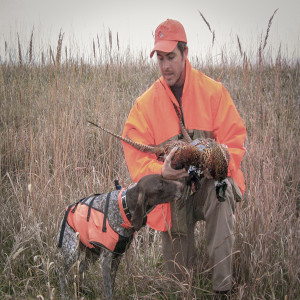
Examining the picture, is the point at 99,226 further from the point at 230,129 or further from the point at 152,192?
the point at 230,129

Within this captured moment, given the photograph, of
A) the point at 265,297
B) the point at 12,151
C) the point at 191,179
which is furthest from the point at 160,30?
the point at 12,151

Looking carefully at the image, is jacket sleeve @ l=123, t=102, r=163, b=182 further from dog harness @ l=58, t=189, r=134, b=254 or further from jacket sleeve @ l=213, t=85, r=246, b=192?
jacket sleeve @ l=213, t=85, r=246, b=192

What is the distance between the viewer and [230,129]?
2.52m

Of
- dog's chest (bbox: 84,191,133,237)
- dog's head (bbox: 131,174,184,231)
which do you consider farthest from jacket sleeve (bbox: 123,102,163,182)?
dog's chest (bbox: 84,191,133,237)

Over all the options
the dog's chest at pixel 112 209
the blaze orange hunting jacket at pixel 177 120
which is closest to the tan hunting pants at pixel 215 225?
the blaze orange hunting jacket at pixel 177 120

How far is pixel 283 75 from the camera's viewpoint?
6973mm

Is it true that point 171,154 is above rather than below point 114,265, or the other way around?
above

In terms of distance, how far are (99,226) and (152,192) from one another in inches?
19.8

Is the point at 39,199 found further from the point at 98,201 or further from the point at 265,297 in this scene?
the point at 265,297

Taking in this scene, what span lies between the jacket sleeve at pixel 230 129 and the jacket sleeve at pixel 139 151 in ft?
1.71

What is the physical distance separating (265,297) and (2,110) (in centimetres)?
404

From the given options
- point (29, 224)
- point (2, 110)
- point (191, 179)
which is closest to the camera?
point (191, 179)

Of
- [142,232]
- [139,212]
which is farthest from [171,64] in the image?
[142,232]

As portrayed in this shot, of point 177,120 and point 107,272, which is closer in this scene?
point 107,272
